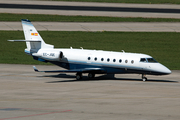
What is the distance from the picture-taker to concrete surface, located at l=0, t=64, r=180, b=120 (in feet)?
74.9

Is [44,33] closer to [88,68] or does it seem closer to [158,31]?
[158,31]

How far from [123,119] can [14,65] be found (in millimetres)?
29046

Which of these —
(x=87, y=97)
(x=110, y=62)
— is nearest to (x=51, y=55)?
(x=110, y=62)

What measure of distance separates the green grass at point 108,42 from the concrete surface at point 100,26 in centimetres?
173

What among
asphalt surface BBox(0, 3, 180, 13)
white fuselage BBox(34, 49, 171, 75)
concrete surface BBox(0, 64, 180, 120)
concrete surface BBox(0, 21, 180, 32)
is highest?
asphalt surface BBox(0, 3, 180, 13)

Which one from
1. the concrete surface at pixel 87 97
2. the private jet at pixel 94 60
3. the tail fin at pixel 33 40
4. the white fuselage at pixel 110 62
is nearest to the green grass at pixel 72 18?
the tail fin at pixel 33 40

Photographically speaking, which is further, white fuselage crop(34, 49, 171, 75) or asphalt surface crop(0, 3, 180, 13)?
asphalt surface crop(0, 3, 180, 13)

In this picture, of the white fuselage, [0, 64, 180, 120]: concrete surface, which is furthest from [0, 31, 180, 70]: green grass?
[0, 64, 180, 120]: concrete surface

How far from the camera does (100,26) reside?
68.5m

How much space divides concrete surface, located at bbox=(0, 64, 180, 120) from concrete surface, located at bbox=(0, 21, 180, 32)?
26.0 meters

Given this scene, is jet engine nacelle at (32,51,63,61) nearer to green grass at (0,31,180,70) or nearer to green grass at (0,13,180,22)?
green grass at (0,31,180,70)

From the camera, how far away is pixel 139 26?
223ft

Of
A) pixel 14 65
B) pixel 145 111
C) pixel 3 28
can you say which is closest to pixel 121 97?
pixel 145 111

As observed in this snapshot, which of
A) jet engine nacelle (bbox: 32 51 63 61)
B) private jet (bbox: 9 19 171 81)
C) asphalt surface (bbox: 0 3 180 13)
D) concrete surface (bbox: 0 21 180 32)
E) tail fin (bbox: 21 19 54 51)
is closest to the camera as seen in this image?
private jet (bbox: 9 19 171 81)
